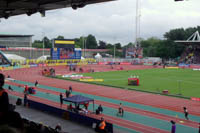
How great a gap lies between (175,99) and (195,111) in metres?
4.70

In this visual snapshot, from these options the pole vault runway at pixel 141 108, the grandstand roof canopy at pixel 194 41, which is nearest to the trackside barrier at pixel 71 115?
the pole vault runway at pixel 141 108

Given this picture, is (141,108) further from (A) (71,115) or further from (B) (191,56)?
(B) (191,56)

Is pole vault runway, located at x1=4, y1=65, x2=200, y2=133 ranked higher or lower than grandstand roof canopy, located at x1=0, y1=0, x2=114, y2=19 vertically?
lower

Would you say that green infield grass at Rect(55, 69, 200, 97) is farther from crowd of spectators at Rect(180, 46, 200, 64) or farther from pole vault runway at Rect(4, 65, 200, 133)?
crowd of spectators at Rect(180, 46, 200, 64)

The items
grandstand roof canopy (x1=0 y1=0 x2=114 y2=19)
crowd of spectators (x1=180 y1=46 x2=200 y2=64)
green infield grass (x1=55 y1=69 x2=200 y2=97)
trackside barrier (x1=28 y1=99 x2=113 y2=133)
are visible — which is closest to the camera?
grandstand roof canopy (x1=0 y1=0 x2=114 y2=19)

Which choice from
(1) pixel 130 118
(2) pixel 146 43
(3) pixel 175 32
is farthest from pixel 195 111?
(2) pixel 146 43

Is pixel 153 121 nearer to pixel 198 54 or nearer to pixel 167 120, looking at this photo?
pixel 167 120

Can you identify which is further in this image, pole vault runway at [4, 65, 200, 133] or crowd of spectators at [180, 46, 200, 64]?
crowd of spectators at [180, 46, 200, 64]

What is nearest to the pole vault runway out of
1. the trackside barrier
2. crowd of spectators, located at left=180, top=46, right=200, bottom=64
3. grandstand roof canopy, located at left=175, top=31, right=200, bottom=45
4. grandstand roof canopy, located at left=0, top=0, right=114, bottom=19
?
the trackside barrier

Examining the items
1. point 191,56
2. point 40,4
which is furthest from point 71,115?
point 191,56

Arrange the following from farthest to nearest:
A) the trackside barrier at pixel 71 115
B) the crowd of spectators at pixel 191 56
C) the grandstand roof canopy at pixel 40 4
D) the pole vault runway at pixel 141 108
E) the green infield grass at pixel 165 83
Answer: the crowd of spectators at pixel 191 56
the green infield grass at pixel 165 83
the pole vault runway at pixel 141 108
the trackside barrier at pixel 71 115
the grandstand roof canopy at pixel 40 4

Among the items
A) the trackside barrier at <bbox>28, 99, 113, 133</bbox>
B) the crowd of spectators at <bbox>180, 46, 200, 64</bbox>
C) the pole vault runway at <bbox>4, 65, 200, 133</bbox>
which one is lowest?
the pole vault runway at <bbox>4, 65, 200, 133</bbox>

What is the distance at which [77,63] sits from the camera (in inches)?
2997

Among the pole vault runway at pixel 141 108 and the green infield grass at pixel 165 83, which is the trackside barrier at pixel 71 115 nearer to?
the pole vault runway at pixel 141 108
